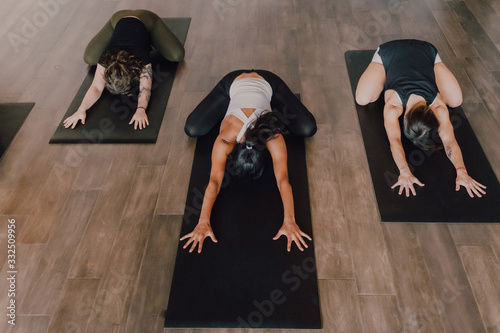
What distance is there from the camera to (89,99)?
8.93 feet

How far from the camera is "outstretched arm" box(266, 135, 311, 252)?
6.31 ft

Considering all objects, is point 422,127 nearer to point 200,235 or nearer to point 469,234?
point 469,234

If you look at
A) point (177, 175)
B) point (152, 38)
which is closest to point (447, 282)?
point (177, 175)

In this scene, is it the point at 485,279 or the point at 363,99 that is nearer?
the point at 485,279

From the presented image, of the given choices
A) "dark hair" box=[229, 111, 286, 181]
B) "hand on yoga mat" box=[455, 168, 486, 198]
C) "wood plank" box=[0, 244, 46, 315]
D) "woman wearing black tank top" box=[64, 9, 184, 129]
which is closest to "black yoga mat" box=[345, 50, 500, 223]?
"hand on yoga mat" box=[455, 168, 486, 198]

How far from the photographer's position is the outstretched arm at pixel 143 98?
2619 mm

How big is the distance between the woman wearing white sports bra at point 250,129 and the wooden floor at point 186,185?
190 mm

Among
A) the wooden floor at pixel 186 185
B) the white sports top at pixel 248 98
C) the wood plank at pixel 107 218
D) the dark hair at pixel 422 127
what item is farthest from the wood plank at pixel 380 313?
the wood plank at pixel 107 218

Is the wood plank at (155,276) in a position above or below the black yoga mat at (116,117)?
below

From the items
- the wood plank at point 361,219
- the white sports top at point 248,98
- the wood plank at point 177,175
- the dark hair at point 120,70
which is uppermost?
the dark hair at point 120,70

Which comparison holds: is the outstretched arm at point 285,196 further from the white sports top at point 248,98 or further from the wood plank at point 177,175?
the wood plank at point 177,175

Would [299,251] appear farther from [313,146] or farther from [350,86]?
[350,86]

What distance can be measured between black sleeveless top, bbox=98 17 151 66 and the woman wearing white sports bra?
0.76m

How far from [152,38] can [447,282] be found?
9.31ft
